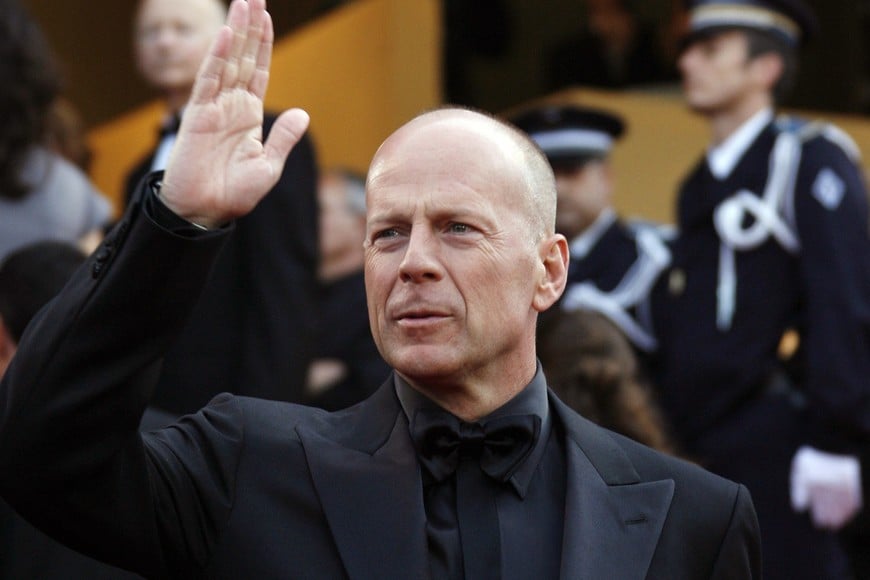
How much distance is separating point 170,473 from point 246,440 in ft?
0.52

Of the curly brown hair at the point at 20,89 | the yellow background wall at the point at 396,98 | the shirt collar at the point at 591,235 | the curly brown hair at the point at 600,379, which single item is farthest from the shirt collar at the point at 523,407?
the yellow background wall at the point at 396,98

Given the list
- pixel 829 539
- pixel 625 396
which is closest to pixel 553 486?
pixel 625 396

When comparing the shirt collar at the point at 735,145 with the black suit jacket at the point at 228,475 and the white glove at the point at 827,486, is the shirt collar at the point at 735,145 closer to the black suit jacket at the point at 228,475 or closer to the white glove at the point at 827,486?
the white glove at the point at 827,486

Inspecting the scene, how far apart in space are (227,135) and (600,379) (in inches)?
84.2

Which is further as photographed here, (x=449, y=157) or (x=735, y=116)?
(x=735, y=116)

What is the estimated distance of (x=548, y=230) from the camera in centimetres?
284

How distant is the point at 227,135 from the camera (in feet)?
7.99

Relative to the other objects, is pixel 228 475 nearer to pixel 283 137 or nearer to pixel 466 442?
pixel 466 442

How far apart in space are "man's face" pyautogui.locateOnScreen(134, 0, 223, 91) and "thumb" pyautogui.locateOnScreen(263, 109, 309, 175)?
238 centimetres

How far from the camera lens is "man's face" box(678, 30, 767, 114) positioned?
17.7 ft

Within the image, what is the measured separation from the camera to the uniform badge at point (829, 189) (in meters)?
4.92

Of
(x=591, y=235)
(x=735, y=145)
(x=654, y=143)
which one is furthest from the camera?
(x=654, y=143)

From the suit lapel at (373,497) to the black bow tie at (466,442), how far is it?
30 mm

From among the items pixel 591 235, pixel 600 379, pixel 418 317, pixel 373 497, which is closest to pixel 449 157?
pixel 418 317
